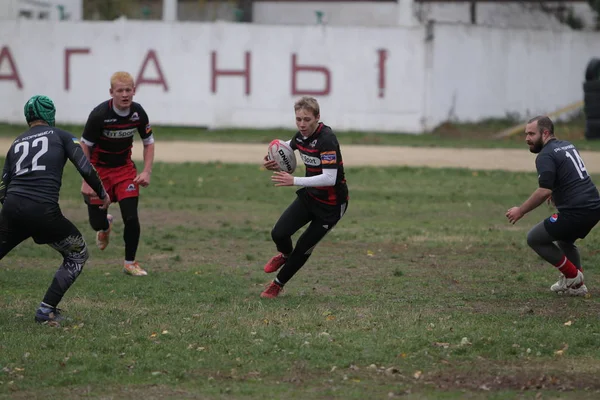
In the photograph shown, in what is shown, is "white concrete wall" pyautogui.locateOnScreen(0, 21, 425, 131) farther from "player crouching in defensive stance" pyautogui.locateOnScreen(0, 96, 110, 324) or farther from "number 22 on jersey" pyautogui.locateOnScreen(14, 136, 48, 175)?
"number 22 on jersey" pyautogui.locateOnScreen(14, 136, 48, 175)

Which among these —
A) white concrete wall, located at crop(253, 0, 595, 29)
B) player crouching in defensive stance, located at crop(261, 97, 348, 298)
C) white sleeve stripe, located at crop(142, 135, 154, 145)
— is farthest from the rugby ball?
white concrete wall, located at crop(253, 0, 595, 29)

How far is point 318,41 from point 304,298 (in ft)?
67.7

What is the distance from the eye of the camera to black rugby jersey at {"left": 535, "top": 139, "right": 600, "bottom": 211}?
9445 mm

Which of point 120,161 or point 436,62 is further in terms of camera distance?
point 436,62

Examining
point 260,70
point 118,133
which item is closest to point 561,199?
point 118,133

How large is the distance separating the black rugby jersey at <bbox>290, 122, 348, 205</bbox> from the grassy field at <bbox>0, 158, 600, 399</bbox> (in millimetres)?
974

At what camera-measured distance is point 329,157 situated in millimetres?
9305

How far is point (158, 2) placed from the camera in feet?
153

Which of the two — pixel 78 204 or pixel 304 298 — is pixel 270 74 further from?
pixel 304 298

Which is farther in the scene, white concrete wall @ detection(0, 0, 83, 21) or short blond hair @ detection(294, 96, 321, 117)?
white concrete wall @ detection(0, 0, 83, 21)

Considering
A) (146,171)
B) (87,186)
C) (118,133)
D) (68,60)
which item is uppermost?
(68,60)

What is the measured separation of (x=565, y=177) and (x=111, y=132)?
468cm

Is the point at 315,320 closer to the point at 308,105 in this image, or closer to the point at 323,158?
the point at 323,158

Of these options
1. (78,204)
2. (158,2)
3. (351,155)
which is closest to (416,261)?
(78,204)
